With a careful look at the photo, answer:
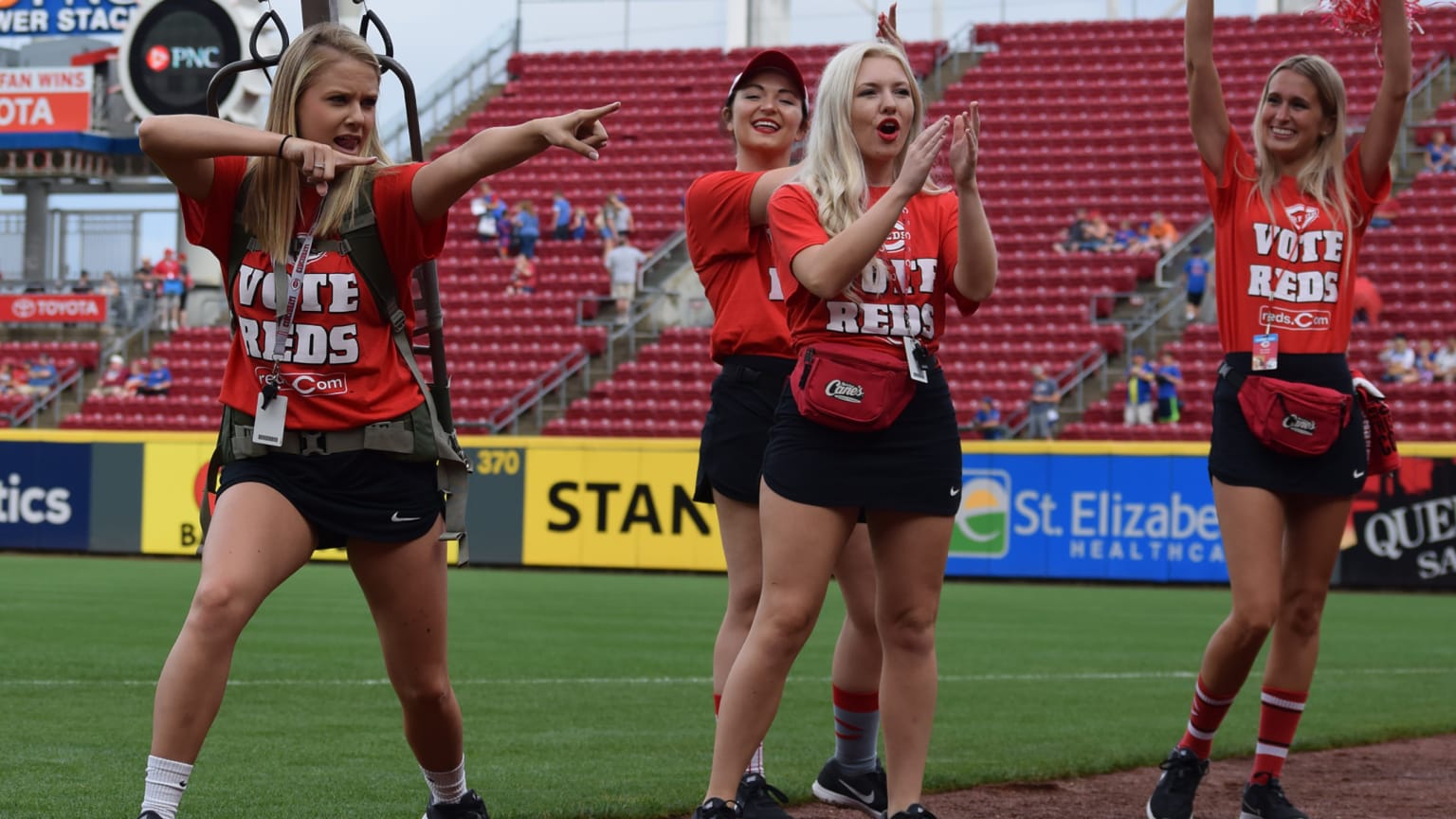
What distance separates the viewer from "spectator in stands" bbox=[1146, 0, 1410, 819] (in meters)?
5.64

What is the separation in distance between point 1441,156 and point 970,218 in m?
23.0

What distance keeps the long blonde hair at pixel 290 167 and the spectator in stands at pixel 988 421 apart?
1727cm

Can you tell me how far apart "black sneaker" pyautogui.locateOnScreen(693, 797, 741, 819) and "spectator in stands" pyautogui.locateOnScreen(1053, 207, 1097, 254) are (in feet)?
71.2

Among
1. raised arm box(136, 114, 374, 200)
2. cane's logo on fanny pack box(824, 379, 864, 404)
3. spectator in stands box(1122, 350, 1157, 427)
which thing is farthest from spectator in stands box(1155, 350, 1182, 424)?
raised arm box(136, 114, 374, 200)

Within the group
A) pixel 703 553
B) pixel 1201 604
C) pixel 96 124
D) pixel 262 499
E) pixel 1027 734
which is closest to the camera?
pixel 262 499

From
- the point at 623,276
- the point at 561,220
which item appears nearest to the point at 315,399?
the point at 623,276

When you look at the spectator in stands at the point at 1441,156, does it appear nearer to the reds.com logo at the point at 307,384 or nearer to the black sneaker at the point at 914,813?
the black sneaker at the point at 914,813

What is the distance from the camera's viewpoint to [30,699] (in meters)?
8.35

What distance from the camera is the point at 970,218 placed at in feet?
15.9

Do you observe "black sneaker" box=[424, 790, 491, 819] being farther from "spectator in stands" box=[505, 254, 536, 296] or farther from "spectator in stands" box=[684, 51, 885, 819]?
"spectator in stands" box=[505, 254, 536, 296]

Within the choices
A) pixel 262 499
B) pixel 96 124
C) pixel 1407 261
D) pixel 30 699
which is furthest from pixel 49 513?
pixel 262 499

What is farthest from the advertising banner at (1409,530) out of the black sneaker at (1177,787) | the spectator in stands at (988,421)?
the black sneaker at (1177,787)

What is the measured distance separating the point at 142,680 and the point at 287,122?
17.8 feet

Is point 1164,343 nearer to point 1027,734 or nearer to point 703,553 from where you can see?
point 703,553
